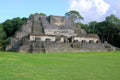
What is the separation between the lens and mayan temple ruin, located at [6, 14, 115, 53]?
39.5 meters

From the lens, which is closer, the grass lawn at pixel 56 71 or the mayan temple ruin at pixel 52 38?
the grass lawn at pixel 56 71

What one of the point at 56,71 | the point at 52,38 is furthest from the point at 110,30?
the point at 56,71

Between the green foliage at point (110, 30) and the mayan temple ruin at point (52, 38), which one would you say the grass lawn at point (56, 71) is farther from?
the green foliage at point (110, 30)

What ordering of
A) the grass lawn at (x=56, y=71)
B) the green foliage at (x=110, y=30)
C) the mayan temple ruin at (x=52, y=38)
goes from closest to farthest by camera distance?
the grass lawn at (x=56, y=71) → the mayan temple ruin at (x=52, y=38) → the green foliage at (x=110, y=30)

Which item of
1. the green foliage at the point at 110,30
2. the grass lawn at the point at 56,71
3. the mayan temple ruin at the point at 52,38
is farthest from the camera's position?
the green foliage at the point at 110,30

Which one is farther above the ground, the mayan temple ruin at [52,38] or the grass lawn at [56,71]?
the mayan temple ruin at [52,38]

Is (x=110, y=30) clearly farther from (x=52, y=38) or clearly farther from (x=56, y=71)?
(x=56, y=71)

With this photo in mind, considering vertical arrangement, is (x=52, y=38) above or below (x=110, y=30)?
below

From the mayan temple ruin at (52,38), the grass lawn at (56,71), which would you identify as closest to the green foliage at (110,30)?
the mayan temple ruin at (52,38)

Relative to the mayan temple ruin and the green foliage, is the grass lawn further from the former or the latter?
the green foliage

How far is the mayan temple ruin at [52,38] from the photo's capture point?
39.5 meters

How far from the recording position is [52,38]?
4556cm

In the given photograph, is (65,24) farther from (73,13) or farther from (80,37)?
(73,13)

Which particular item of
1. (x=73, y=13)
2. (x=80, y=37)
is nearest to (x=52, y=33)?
(x=80, y=37)
